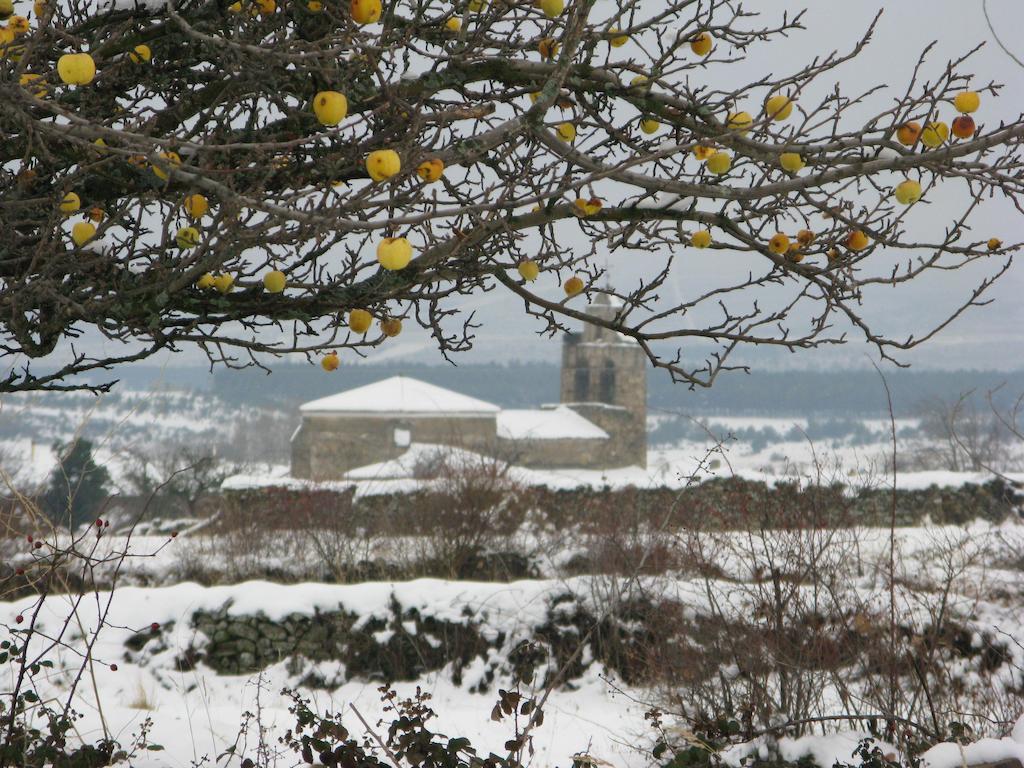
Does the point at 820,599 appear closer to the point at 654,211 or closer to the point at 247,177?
the point at 654,211

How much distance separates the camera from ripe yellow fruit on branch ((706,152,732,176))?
8.07 ft

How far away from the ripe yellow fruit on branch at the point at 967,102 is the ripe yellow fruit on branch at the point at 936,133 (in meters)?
0.06

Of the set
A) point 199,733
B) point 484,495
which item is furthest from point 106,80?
point 484,495

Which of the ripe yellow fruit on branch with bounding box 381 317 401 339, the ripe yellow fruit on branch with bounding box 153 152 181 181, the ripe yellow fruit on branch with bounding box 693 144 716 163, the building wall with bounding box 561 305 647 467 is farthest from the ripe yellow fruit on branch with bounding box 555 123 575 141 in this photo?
the building wall with bounding box 561 305 647 467

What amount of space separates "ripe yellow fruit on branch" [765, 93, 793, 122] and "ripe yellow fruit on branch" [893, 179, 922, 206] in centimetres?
36

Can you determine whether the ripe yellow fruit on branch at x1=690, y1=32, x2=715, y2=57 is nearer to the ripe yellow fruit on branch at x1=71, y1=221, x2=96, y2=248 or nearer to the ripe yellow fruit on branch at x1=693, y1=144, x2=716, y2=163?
the ripe yellow fruit on branch at x1=693, y1=144, x2=716, y2=163

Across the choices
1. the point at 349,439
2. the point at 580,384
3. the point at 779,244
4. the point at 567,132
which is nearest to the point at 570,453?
the point at 580,384

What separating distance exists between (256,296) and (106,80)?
714 millimetres

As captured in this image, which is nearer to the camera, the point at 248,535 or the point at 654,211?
the point at 654,211

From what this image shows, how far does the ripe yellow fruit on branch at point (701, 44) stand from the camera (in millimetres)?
2764

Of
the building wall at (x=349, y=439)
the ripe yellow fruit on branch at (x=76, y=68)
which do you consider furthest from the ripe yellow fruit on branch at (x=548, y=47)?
the building wall at (x=349, y=439)

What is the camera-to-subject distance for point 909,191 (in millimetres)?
2316

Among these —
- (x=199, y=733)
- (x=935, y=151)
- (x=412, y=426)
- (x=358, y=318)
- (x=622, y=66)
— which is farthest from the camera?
(x=412, y=426)

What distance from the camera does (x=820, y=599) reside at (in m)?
6.08
